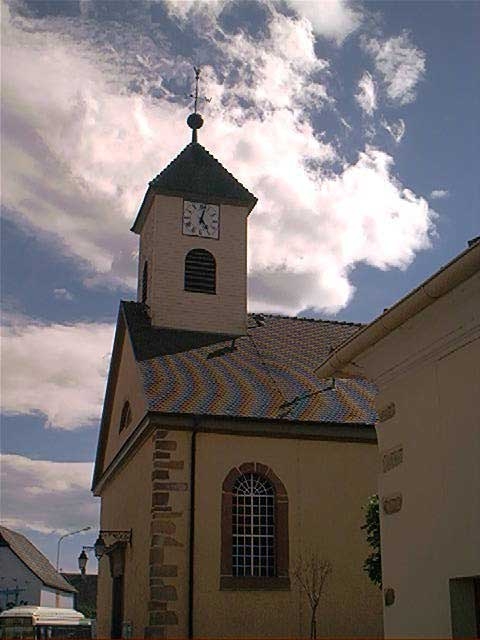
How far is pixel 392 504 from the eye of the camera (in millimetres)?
7605

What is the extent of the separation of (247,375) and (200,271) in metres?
4.46

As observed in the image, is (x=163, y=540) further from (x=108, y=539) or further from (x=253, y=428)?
(x=108, y=539)

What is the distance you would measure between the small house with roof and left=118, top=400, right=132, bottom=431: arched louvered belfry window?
82.8 ft

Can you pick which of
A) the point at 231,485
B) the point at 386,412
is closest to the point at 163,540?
the point at 231,485

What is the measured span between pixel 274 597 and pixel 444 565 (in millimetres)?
11849

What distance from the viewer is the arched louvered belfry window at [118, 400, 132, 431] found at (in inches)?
877

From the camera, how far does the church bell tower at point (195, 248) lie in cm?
2366

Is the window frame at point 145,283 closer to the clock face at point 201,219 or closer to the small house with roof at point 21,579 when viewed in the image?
the clock face at point 201,219

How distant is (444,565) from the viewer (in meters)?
6.67

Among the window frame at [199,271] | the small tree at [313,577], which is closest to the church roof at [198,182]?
the window frame at [199,271]

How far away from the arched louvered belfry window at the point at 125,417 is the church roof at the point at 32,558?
88.2 feet

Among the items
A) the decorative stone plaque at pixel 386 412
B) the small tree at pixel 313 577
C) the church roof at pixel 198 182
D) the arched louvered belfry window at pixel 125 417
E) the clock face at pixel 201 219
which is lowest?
the small tree at pixel 313 577

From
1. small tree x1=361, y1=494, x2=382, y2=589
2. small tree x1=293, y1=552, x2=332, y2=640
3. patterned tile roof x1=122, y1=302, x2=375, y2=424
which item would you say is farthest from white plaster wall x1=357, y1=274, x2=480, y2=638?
patterned tile roof x1=122, y1=302, x2=375, y2=424

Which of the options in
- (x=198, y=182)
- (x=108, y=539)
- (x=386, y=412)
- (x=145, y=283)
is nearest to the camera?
(x=386, y=412)
